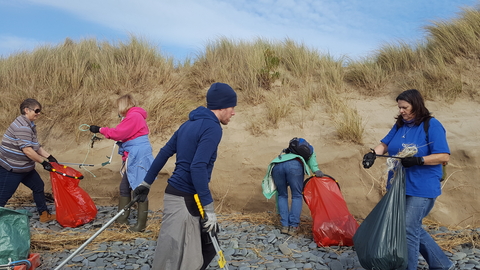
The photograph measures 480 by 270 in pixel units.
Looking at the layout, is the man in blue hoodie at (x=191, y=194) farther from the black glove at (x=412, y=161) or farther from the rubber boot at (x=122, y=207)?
the rubber boot at (x=122, y=207)

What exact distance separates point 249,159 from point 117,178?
2379 millimetres

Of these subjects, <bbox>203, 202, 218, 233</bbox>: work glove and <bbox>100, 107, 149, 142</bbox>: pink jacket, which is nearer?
<bbox>203, 202, 218, 233</bbox>: work glove

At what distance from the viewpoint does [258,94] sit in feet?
27.8

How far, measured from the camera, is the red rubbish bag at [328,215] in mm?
4500

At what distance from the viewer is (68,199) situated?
5340mm

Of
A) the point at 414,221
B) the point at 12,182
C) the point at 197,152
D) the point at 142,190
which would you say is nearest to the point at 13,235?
the point at 142,190

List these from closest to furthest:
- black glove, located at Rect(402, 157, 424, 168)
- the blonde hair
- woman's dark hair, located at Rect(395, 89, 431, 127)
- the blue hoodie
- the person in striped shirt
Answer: the blue hoodie, black glove, located at Rect(402, 157, 424, 168), woman's dark hair, located at Rect(395, 89, 431, 127), the blonde hair, the person in striped shirt

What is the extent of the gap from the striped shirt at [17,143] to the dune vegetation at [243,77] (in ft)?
9.55

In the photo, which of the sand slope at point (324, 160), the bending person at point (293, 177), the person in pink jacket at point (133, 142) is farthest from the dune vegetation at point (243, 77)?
the person in pink jacket at point (133, 142)

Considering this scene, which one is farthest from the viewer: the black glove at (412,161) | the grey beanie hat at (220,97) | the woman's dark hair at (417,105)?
the woman's dark hair at (417,105)

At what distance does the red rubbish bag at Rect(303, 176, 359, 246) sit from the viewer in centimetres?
450

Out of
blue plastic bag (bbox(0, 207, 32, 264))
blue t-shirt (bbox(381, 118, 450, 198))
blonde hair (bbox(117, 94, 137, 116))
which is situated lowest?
blue plastic bag (bbox(0, 207, 32, 264))

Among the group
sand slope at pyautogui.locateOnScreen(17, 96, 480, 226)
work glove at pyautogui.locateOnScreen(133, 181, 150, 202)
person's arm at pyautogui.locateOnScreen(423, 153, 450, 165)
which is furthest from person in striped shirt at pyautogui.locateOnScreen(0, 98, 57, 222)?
person's arm at pyautogui.locateOnScreen(423, 153, 450, 165)

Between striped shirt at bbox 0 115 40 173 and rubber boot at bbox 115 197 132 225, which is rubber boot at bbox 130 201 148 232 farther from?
striped shirt at bbox 0 115 40 173
